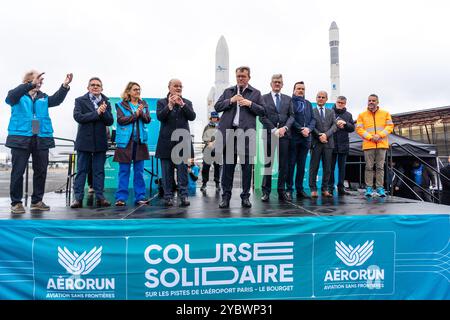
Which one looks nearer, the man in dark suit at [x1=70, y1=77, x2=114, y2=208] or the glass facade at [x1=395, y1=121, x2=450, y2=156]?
the man in dark suit at [x1=70, y1=77, x2=114, y2=208]

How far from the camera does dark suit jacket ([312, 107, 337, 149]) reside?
214 inches

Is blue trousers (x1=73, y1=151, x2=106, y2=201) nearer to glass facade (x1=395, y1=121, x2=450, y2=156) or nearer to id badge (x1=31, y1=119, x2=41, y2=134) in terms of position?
id badge (x1=31, y1=119, x2=41, y2=134)

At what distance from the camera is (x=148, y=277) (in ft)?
10.5

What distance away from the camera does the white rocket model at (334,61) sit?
95.2ft

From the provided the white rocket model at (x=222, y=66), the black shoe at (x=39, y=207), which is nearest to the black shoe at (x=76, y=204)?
the black shoe at (x=39, y=207)

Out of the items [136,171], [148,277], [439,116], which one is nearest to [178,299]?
[148,277]

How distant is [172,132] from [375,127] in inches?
133

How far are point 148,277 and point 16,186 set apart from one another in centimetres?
205

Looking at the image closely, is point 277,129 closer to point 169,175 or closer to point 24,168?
point 169,175

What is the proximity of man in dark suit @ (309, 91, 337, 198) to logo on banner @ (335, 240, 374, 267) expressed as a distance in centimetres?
193

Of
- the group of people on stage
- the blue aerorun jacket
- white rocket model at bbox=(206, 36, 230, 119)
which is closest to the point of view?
the blue aerorun jacket

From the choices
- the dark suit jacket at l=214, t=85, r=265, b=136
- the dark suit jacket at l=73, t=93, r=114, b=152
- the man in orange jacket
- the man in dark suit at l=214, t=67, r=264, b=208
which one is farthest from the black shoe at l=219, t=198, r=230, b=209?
the man in orange jacket

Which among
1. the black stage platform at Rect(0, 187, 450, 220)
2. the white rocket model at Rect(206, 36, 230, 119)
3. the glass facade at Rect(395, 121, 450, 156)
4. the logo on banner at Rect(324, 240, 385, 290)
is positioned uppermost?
the white rocket model at Rect(206, 36, 230, 119)
